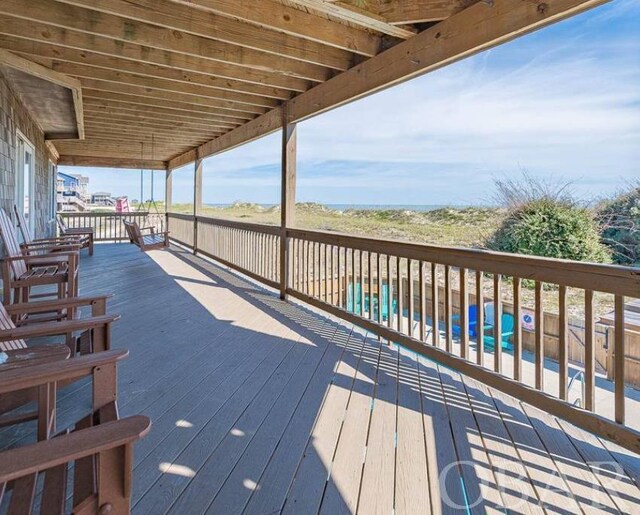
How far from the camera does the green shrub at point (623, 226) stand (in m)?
3.82

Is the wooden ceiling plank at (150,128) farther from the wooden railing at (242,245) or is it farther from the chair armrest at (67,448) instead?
the chair armrest at (67,448)

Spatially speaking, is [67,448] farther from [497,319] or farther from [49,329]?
[497,319]

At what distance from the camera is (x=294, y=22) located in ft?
9.56

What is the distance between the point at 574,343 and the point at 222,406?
4.44m

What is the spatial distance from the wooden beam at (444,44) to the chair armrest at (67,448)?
9.04 ft

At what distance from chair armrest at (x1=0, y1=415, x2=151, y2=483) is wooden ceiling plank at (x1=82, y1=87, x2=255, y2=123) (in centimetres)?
484

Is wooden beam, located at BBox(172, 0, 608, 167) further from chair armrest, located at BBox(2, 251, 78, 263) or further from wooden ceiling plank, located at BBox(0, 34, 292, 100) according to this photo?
chair armrest, located at BBox(2, 251, 78, 263)

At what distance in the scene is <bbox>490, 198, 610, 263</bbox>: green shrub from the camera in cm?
432

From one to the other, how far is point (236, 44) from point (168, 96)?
2082 millimetres

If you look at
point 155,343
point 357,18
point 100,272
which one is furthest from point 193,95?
point 100,272

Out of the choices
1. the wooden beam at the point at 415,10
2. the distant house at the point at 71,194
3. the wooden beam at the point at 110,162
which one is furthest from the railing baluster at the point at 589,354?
the distant house at the point at 71,194

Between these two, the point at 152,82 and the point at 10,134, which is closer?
the point at 10,134

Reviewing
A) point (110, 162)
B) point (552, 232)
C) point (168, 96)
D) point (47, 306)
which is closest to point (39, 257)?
point (47, 306)

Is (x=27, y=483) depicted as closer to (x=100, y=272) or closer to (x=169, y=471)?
(x=169, y=471)
